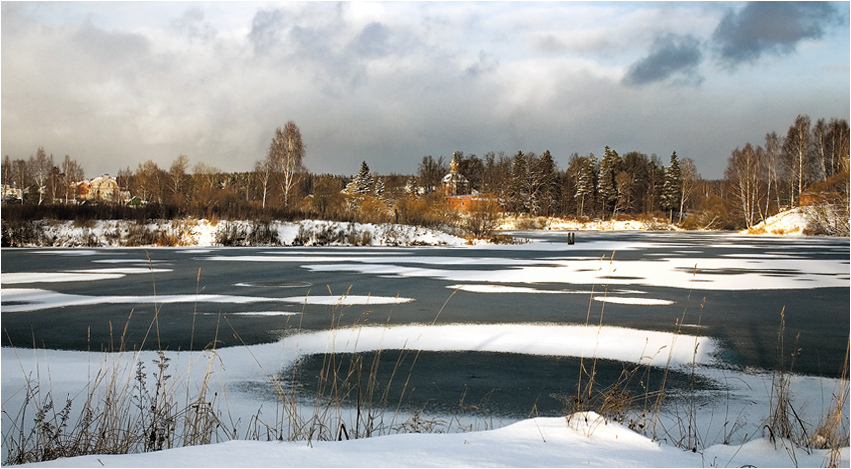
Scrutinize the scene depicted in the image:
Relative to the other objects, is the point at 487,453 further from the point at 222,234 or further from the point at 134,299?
the point at 222,234

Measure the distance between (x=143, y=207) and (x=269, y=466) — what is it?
2862 centimetres

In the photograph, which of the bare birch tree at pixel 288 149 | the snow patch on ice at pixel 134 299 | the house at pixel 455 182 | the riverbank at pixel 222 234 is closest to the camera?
the snow patch on ice at pixel 134 299

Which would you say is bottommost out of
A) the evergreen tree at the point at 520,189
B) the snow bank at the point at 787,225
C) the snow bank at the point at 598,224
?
the snow bank at the point at 598,224

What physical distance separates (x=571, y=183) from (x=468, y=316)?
75796 millimetres

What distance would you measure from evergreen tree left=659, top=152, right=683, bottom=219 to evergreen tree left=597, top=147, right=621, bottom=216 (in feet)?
20.1

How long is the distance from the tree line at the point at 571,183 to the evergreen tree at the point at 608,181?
0.44 feet

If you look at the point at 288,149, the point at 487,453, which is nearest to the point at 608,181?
the point at 288,149

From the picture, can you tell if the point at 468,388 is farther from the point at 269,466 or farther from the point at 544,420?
the point at 269,466

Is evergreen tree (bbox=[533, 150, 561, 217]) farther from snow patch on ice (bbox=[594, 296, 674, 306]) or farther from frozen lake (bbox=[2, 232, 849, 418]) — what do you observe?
snow patch on ice (bbox=[594, 296, 674, 306])

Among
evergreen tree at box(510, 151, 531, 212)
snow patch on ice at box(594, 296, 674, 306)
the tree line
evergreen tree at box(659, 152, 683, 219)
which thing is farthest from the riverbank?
evergreen tree at box(659, 152, 683, 219)

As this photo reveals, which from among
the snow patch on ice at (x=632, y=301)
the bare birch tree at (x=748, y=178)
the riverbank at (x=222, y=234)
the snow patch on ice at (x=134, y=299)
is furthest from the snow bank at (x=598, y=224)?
the snow patch on ice at (x=134, y=299)

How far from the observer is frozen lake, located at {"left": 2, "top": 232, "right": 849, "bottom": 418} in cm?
529

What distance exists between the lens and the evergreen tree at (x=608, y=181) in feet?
252

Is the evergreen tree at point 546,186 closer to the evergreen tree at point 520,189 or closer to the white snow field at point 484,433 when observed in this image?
the evergreen tree at point 520,189
